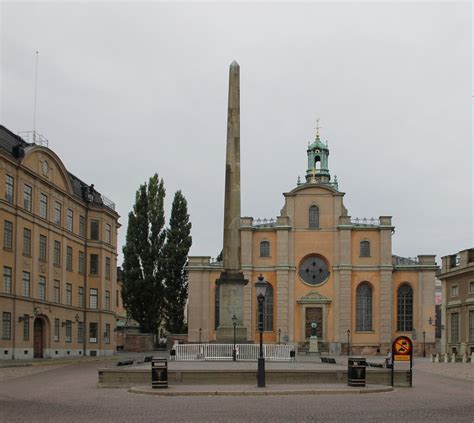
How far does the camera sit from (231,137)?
3753cm

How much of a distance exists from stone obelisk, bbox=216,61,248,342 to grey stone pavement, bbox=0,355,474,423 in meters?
12.0

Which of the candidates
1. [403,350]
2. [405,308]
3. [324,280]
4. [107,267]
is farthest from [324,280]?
[403,350]

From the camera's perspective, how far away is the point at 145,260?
69.8 m

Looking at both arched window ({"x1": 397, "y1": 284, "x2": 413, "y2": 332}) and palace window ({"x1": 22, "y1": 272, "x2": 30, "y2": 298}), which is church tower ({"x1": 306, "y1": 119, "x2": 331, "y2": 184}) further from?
palace window ({"x1": 22, "y1": 272, "x2": 30, "y2": 298})

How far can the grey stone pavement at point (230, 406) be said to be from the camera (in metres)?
16.3

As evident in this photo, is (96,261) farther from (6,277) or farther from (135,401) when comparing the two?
(135,401)

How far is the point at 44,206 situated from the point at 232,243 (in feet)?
66.2

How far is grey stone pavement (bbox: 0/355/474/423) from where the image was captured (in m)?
16.3

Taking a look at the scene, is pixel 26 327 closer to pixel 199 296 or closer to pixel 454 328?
pixel 199 296

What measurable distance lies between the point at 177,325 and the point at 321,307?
42.1 ft

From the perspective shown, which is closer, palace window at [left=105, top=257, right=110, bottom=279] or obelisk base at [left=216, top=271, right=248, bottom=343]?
obelisk base at [left=216, top=271, right=248, bottom=343]

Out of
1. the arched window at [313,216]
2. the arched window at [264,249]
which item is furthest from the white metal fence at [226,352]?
the arched window at [313,216]

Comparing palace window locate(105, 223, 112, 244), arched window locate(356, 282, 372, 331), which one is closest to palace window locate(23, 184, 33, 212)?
palace window locate(105, 223, 112, 244)

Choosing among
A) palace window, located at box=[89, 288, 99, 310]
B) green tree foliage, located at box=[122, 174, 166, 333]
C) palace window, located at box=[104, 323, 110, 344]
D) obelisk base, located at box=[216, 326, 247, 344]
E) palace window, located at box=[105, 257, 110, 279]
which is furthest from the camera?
green tree foliage, located at box=[122, 174, 166, 333]
